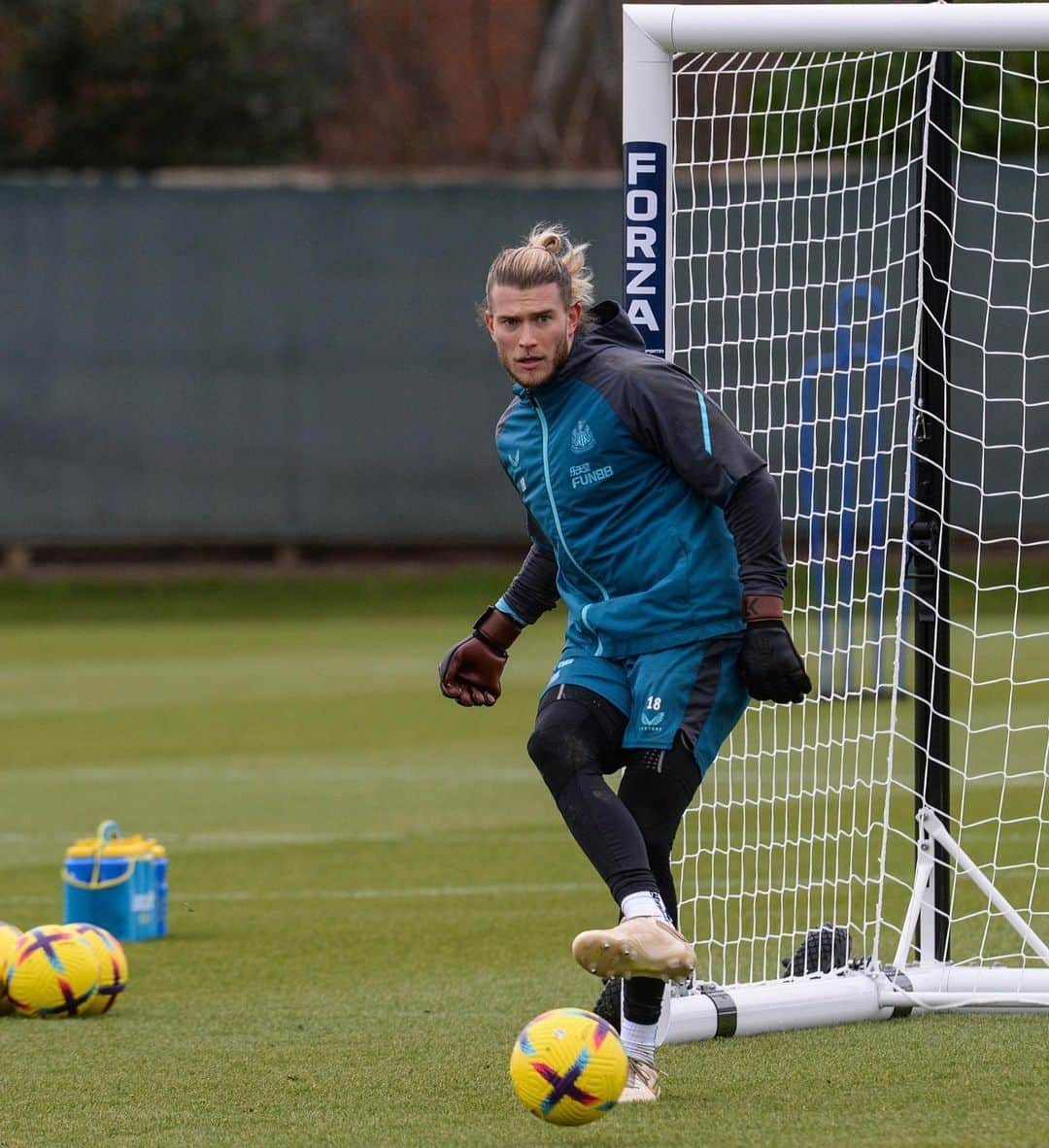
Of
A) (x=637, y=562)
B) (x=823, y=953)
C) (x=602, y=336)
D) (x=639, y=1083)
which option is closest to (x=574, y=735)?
(x=637, y=562)

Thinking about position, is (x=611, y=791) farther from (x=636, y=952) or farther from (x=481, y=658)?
(x=481, y=658)

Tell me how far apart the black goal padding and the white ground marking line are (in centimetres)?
274

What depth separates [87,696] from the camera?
61.3 ft

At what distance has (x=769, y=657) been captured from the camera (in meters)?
5.53

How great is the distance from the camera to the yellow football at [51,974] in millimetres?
7012

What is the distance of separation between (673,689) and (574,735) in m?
0.29

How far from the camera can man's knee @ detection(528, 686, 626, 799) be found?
221 inches

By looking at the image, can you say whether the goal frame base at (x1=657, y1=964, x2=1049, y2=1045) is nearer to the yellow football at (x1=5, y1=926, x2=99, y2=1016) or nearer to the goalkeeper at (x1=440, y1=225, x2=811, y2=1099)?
the goalkeeper at (x1=440, y1=225, x2=811, y2=1099)

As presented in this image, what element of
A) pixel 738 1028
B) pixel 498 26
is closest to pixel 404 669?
pixel 738 1028

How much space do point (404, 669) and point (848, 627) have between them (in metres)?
12.4

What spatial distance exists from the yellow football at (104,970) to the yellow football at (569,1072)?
2365 mm

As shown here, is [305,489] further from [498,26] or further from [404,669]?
[498,26]

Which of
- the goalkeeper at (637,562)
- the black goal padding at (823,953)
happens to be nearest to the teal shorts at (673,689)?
the goalkeeper at (637,562)

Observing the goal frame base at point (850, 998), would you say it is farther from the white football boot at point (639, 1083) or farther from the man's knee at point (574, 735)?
the man's knee at point (574, 735)
